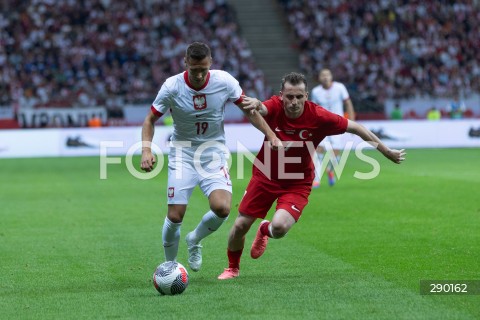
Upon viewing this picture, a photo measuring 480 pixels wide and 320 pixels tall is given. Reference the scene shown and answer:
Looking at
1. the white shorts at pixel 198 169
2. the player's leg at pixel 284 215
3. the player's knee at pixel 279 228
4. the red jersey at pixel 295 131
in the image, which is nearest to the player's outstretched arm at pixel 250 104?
the red jersey at pixel 295 131

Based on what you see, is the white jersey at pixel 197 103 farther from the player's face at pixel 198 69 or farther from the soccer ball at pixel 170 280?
the soccer ball at pixel 170 280

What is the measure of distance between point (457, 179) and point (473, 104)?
17.9 m

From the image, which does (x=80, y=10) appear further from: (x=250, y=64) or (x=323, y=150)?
(x=323, y=150)

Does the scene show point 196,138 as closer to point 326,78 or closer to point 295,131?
point 295,131

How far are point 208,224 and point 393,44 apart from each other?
32.8 meters

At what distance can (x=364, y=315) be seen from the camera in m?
7.09

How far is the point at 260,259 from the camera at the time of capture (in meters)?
10.2

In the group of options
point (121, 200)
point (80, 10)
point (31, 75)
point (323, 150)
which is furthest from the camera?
point (80, 10)

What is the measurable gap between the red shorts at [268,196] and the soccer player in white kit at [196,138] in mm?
268

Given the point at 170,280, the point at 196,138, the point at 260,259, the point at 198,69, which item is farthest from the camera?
the point at 260,259

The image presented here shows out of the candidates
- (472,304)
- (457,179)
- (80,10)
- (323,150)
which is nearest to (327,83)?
(323,150)

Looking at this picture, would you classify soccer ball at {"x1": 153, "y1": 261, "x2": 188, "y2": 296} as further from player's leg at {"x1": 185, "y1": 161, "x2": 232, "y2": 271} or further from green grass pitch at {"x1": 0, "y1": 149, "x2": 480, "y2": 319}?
player's leg at {"x1": 185, "y1": 161, "x2": 232, "y2": 271}

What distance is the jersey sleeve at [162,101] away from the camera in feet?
28.8

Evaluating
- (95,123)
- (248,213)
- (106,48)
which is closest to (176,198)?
(248,213)
